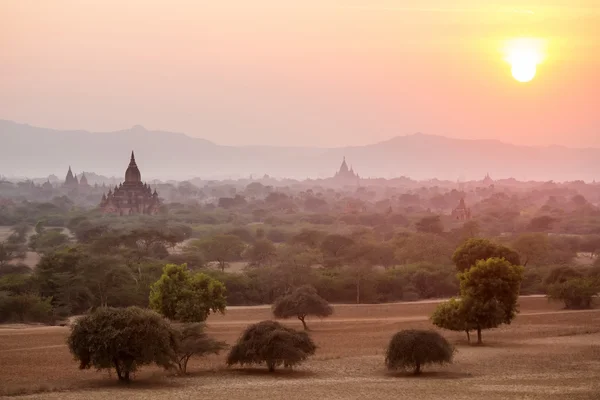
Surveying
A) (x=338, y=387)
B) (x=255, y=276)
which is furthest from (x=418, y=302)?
(x=338, y=387)

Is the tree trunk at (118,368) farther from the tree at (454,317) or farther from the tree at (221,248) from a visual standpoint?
the tree at (221,248)

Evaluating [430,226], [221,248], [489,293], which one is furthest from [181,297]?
[430,226]

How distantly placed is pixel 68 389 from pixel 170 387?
2.93 m

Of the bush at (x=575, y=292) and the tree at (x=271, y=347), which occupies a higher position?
the bush at (x=575, y=292)

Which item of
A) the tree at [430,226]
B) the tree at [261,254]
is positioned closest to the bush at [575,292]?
the tree at [261,254]

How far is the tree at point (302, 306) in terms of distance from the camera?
41.8 m

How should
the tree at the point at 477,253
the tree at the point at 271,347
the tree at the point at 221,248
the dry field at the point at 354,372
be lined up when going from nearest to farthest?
the dry field at the point at 354,372
the tree at the point at 271,347
the tree at the point at 477,253
the tree at the point at 221,248

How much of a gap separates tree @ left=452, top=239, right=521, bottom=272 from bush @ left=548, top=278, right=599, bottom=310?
293 centimetres

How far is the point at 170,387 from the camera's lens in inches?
1096

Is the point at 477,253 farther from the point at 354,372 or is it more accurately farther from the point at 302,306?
the point at 354,372

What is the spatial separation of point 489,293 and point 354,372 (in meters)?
9.35

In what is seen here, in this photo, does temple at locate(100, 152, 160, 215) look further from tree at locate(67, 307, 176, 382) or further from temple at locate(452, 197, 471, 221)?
tree at locate(67, 307, 176, 382)

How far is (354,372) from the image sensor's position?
102 ft

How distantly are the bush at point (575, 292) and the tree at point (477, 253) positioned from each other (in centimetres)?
293
